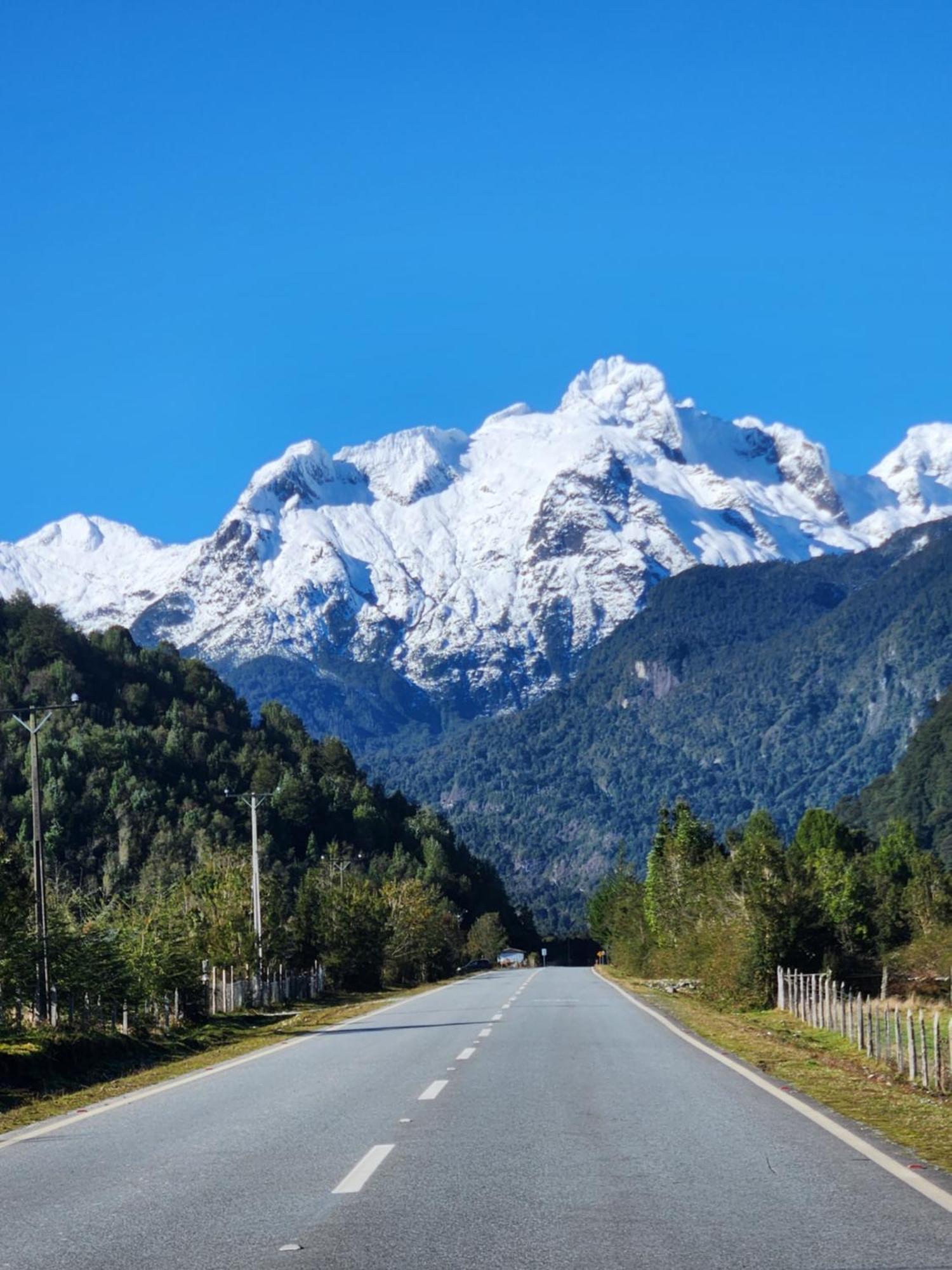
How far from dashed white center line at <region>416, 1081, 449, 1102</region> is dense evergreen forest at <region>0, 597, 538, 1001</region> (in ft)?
29.4

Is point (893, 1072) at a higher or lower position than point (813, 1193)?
lower

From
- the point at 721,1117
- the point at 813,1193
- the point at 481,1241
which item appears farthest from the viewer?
the point at 721,1117

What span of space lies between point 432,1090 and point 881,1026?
13084 mm

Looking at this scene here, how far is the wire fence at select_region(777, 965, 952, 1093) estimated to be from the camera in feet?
64.8

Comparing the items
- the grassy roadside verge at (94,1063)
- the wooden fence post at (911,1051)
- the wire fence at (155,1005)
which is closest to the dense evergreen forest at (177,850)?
the wire fence at (155,1005)

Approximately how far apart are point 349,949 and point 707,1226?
6852 centimetres

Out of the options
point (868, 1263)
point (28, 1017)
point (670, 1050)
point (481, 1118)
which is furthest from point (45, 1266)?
point (28, 1017)

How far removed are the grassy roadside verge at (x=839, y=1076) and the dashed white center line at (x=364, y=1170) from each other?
446 cm

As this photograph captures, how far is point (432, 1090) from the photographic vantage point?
61.9 ft

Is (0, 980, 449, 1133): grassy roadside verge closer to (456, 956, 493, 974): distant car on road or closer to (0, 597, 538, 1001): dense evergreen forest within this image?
(0, 597, 538, 1001): dense evergreen forest

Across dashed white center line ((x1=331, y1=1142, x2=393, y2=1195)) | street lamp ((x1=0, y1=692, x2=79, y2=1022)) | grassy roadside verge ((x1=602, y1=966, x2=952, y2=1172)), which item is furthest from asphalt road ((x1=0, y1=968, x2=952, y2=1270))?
street lamp ((x1=0, y1=692, x2=79, y2=1022))

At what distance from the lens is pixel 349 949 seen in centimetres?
7669

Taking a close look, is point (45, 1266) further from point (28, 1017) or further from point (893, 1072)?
point (28, 1017)

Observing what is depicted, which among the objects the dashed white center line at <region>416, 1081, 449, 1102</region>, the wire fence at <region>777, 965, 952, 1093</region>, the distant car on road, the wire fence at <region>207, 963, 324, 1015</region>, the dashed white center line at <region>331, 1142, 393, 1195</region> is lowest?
the distant car on road
